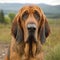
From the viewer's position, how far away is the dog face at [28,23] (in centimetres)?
641

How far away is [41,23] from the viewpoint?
6.70 meters

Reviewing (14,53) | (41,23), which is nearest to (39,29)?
(41,23)

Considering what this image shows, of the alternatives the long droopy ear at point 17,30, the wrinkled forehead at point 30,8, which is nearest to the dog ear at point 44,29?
the wrinkled forehead at point 30,8

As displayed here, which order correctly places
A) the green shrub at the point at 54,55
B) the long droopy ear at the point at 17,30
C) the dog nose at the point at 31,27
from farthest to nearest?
the green shrub at the point at 54,55
the long droopy ear at the point at 17,30
the dog nose at the point at 31,27

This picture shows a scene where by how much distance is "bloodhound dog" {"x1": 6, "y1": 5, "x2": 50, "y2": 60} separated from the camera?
6.51 m

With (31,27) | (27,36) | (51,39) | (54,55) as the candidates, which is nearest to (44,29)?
(27,36)

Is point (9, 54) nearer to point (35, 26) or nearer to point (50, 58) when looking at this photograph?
point (35, 26)

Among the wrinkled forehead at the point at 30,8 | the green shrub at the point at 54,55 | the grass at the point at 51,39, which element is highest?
the wrinkled forehead at the point at 30,8

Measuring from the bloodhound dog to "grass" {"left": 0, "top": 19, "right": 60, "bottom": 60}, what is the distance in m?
2.41

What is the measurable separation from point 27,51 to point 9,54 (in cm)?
35

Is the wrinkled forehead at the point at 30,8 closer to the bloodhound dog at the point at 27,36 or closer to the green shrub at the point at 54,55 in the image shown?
A: the bloodhound dog at the point at 27,36

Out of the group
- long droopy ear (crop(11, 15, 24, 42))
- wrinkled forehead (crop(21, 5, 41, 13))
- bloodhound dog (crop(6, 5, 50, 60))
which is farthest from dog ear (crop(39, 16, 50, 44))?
long droopy ear (crop(11, 15, 24, 42))

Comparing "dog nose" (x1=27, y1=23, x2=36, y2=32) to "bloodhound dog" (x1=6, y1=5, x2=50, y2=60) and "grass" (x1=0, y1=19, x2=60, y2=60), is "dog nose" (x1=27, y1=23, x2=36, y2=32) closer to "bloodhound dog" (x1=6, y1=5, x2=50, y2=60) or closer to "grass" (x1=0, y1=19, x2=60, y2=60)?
"bloodhound dog" (x1=6, y1=5, x2=50, y2=60)

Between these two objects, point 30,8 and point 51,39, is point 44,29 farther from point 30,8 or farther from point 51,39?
point 51,39
